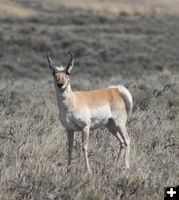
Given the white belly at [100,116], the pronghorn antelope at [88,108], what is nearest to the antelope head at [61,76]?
the pronghorn antelope at [88,108]

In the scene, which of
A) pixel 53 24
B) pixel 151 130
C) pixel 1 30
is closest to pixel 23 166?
pixel 151 130

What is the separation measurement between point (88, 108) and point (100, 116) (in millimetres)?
237

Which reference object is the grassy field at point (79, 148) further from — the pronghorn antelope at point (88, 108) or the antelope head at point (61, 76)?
the antelope head at point (61, 76)

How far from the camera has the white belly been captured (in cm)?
764

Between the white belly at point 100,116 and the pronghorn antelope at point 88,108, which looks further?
the white belly at point 100,116

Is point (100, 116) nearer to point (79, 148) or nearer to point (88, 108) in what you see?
point (88, 108)

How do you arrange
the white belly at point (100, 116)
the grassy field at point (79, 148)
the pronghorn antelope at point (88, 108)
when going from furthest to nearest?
the white belly at point (100, 116), the pronghorn antelope at point (88, 108), the grassy field at point (79, 148)

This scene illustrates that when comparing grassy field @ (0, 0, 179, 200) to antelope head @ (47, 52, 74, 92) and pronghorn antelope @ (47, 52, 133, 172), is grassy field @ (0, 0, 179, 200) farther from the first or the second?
antelope head @ (47, 52, 74, 92)

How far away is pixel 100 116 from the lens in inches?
305

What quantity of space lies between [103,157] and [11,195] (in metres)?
2.14

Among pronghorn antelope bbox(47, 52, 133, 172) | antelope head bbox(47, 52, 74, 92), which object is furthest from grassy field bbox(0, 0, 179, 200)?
antelope head bbox(47, 52, 74, 92)

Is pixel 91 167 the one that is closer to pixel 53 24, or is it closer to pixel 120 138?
pixel 120 138

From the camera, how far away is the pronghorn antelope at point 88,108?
7195 millimetres

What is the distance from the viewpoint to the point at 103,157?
794 cm
